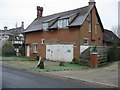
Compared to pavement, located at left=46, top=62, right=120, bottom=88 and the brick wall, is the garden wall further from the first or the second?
pavement, located at left=46, top=62, right=120, bottom=88

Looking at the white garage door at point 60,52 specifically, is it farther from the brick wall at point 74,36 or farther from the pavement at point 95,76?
the pavement at point 95,76

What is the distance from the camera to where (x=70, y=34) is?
87.9 ft

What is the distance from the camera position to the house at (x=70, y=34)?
84.8 feet

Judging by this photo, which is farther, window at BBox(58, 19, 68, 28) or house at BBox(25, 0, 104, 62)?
window at BBox(58, 19, 68, 28)

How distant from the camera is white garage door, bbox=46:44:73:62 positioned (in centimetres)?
2627

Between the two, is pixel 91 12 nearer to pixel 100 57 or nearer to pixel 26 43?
pixel 100 57

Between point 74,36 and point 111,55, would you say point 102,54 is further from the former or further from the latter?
point 74,36

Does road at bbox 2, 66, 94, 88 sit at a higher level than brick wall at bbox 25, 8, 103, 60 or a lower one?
lower

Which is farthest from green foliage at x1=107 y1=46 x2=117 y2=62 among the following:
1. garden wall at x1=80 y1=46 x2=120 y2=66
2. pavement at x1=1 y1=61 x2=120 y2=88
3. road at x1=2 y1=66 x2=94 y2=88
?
road at x1=2 y1=66 x2=94 y2=88

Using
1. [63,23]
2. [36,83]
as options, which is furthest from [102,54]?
[36,83]

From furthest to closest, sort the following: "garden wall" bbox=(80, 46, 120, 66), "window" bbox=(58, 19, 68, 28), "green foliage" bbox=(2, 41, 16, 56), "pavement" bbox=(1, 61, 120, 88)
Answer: "green foliage" bbox=(2, 41, 16, 56) < "window" bbox=(58, 19, 68, 28) < "garden wall" bbox=(80, 46, 120, 66) < "pavement" bbox=(1, 61, 120, 88)

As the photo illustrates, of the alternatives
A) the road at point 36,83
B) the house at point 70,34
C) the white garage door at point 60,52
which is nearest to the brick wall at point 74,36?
the house at point 70,34

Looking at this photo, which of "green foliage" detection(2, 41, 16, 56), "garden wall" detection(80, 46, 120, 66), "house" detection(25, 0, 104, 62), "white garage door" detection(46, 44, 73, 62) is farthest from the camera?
"green foliage" detection(2, 41, 16, 56)

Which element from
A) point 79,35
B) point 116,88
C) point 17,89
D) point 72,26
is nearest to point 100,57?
point 79,35
